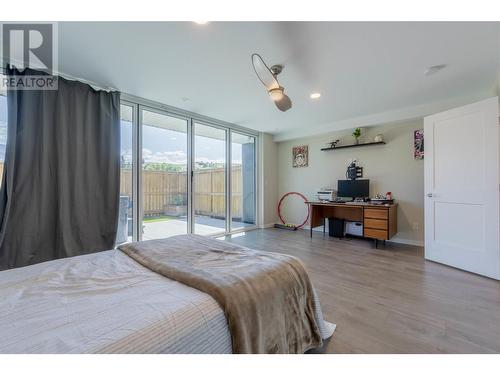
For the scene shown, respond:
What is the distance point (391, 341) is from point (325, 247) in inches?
90.9

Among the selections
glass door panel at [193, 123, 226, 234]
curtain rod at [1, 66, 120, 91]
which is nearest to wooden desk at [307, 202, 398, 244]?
glass door panel at [193, 123, 226, 234]

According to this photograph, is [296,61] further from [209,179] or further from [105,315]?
[209,179]

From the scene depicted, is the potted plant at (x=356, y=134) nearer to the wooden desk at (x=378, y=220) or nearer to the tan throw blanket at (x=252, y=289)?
the wooden desk at (x=378, y=220)

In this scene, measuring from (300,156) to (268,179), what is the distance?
963mm

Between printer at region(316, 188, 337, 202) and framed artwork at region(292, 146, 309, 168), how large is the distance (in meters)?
0.90

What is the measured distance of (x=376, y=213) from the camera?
3.68 metres

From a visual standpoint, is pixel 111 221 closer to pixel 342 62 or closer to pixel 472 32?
pixel 342 62

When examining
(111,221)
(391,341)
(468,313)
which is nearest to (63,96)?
(111,221)

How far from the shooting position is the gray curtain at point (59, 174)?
92.8 inches

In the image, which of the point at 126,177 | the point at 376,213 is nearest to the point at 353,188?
the point at 376,213

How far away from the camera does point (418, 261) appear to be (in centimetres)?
304

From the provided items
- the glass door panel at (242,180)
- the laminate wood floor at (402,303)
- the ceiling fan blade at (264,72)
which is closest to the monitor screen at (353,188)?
the laminate wood floor at (402,303)
